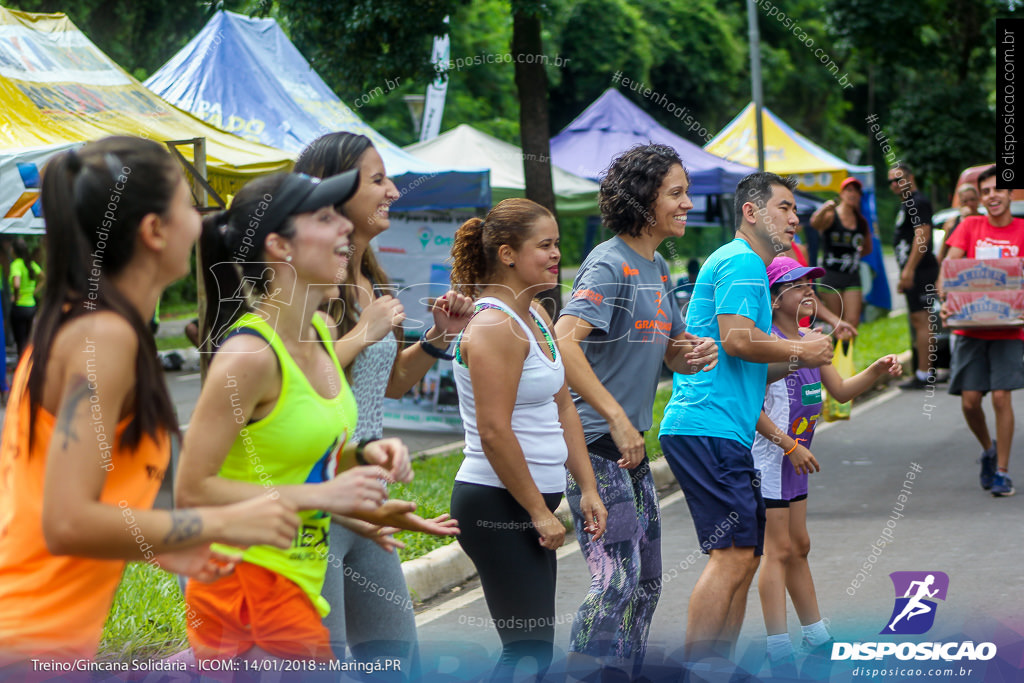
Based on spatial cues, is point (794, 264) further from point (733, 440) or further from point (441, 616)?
point (441, 616)

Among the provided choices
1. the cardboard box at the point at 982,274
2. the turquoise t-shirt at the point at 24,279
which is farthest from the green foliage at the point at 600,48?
the cardboard box at the point at 982,274

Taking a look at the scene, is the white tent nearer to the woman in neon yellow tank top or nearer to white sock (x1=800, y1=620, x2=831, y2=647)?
white sock (x1=800, y1=620, x2=831, y2=647)

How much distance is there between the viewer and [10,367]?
14.4 metres

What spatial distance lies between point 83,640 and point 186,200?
0.80m

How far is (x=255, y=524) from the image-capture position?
1.93 meters

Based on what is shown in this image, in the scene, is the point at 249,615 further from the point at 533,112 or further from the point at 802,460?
the point at 533,112

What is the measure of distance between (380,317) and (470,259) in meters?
0.65

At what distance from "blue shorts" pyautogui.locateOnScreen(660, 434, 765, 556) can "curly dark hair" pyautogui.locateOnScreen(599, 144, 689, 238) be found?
2.51ft

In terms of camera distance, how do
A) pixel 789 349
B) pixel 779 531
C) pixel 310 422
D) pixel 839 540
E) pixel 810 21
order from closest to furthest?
pixel 310 422, pixel 789 349, pixel 779 531, pixel 839 540, pixel 810 21

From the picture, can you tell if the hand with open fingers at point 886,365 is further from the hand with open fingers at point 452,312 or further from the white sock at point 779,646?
the hand with open fingers at point 452,312

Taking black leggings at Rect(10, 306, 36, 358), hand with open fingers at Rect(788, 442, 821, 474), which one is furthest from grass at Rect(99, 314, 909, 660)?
black leggings at Rect(10, 306, 36, 358)

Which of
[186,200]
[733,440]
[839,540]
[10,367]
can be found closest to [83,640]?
[186,200]

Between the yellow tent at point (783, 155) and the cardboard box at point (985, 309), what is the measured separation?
8560 mm

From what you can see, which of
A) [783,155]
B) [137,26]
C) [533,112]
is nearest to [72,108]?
[533,112]
